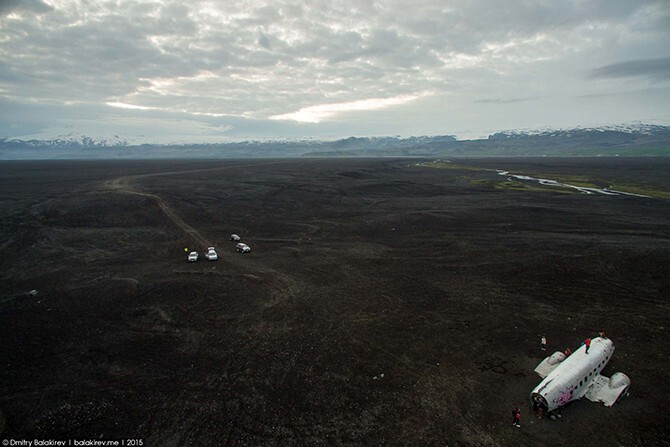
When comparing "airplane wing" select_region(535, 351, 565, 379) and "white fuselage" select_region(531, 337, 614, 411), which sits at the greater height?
"white fuselage" select_region(531, 337, 614, 411)

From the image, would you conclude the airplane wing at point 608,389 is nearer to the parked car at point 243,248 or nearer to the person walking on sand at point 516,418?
the person walking on sand at point 516,418

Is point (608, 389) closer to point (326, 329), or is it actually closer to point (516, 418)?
point (516, 418)

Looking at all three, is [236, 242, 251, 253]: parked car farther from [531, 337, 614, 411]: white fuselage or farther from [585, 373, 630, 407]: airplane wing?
[585, 373, 630, 407]: airplane wing

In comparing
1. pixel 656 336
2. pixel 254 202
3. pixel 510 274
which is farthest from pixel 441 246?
pixel 254 202

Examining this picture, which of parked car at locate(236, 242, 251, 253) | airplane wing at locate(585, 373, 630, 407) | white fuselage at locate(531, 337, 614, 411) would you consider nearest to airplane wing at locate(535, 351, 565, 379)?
white fuselage at locate(531, 337, 614, 411)

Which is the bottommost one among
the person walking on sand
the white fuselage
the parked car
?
the person walking on sand

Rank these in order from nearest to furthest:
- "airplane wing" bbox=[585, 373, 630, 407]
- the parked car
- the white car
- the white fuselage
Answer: the white fuselage → "airplane wing" bbox=[585, 373, 630, 407] → the white car → the parked car
